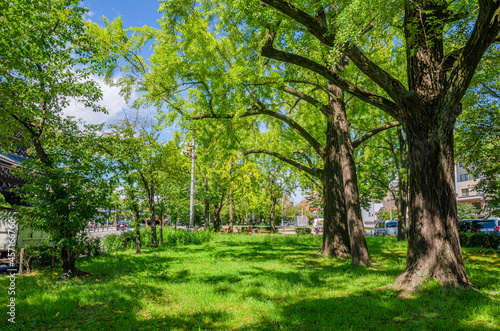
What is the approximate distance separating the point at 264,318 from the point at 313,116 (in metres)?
12.0

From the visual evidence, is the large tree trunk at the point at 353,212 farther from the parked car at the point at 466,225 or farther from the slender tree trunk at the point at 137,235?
the parked car at the point at 466,225

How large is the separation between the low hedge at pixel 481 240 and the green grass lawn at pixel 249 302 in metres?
10.9

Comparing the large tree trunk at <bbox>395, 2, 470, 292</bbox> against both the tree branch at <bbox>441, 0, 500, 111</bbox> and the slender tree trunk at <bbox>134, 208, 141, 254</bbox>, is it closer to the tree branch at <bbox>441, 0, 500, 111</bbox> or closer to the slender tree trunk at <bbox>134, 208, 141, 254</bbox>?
the tree branch at <bbox>441, 0, 500, 111</bbox>

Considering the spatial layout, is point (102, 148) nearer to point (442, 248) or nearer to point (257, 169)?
point (442, 248)

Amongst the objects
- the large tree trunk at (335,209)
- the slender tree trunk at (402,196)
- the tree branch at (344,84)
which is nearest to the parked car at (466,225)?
the slender tree trunk at (402,196)

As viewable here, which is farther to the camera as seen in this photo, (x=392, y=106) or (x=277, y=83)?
(x=277, y=83)

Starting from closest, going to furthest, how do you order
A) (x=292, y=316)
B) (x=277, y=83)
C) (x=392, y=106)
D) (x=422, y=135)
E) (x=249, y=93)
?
1. (x=292, y=316)
2. (x=422, y=135)
3. (x=392, y=106)
4. (x=277, y=83)
5. (x=249, y=93)

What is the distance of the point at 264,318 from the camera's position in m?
4.96

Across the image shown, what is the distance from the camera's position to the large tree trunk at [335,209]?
11.8 m

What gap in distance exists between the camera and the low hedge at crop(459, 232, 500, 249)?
1645 centimetres

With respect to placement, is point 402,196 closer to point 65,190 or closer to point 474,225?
point 474,225

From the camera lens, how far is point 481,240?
16984mm

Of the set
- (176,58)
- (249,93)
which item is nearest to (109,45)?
(176,58)

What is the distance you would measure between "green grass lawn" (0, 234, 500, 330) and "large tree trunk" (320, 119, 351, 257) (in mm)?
3026
